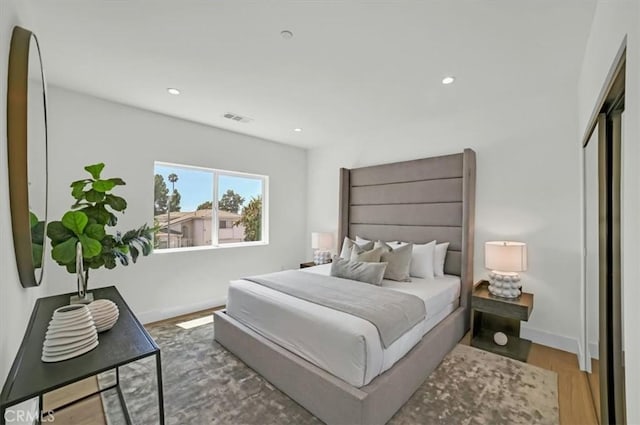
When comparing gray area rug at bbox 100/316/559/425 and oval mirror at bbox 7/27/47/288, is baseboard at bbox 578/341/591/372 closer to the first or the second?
gray area rug at bbox 100/316/559/425

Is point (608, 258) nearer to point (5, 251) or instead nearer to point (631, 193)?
point (631, 193)

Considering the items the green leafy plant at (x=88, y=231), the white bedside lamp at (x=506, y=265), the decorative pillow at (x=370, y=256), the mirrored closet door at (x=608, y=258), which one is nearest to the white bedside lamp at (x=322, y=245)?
the decorative pillow at (x=370, y=256)

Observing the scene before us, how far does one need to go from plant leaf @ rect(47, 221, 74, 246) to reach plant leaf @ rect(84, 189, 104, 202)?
0.23 meters

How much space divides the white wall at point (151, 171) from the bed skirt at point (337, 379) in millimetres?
1397

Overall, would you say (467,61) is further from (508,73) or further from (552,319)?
(552,319)

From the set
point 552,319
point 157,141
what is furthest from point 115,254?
point 552,319

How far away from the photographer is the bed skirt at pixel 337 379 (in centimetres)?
164

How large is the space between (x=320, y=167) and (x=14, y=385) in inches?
179

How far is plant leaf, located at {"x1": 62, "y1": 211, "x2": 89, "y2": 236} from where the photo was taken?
1578 millimetres

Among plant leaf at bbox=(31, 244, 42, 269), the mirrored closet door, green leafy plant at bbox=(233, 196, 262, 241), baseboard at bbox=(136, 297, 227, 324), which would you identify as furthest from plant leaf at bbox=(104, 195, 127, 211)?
the mirrored closet door

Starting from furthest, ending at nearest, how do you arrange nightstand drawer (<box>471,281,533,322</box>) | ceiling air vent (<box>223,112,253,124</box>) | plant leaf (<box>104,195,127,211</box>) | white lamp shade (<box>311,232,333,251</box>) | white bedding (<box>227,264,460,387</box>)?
white lamp shade (<box>311,232,333,251</box>)
ceiling air vent (<box>223,112,253,124</box>)
nightstand drawer (<box>471,281,533,322</box>)
plant leaf (<box>104,195,127,211</box>)
white bedding (<box>227,264,460,387</box>)

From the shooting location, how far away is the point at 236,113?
3545mm

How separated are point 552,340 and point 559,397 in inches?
38.5

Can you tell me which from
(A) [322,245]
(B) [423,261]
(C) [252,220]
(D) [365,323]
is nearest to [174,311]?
(C) [252,220]
